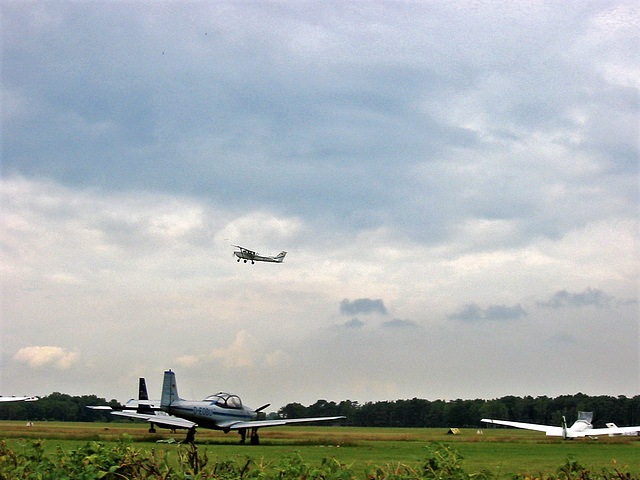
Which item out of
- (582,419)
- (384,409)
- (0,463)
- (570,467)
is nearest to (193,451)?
(0,463)

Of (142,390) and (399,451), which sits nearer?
(399,451)

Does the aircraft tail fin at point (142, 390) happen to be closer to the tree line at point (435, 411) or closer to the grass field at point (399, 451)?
the grass field at point (399, 451)

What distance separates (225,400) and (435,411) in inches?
5644

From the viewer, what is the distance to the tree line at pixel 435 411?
435 ft

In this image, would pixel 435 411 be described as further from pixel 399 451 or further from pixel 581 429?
pixel 399 451

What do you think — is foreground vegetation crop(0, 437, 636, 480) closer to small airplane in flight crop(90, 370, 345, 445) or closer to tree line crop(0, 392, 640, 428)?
small airplane in flight crop(90, 370, 345, 445)

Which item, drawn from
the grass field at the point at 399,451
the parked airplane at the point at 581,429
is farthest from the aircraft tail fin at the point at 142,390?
the parked airplane at the point at 581,429

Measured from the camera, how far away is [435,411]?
16988cm

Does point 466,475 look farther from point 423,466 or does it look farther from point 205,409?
point 205,409

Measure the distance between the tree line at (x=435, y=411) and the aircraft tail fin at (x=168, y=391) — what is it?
274 ft

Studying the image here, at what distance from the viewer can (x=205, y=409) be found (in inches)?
1348

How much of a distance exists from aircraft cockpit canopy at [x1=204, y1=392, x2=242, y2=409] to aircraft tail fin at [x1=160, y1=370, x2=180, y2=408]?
185cm

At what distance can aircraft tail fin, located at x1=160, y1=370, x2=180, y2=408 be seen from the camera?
33.7 meters

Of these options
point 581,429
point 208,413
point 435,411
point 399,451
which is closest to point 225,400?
point 208,413
